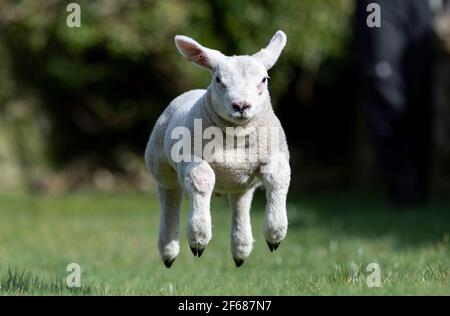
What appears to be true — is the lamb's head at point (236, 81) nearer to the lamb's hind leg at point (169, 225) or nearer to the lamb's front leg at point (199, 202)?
the lamb's front leg at point (199, 202)

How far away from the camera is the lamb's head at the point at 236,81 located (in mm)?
4523

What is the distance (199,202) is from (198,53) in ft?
2.60

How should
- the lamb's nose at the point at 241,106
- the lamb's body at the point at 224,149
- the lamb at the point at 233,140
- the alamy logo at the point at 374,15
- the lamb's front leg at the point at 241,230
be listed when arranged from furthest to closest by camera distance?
the alamy logo at the point at 374,15 → the lamb's front leg at the point at 241,230 → the lamb's body at the point at 224,149 → the lamb at the point at 233,140 → the lamb's nose at the point at 241,106

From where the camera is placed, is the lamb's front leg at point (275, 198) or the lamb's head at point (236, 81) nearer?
the lamb's head at point (236, 81)

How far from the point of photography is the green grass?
5.15 metres

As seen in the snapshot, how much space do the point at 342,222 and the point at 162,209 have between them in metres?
5.02

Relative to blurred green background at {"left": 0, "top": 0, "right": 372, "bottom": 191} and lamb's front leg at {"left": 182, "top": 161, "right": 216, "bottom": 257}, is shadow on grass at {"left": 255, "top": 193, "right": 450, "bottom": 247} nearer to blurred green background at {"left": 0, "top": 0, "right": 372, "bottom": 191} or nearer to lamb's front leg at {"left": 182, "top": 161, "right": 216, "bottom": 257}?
blurred green background at {"left": 0, "top": 0, "right": 372, "bottom": 191}

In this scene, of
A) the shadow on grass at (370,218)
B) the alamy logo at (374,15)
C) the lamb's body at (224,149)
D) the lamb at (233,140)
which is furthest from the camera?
the alamy logo at (374,15)

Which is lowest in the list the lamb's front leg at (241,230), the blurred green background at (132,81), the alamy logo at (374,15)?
the lamb's front leg at (241,230)

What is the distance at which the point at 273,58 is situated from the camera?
16.0 ft

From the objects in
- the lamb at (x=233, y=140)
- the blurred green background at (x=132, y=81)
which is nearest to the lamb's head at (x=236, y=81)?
the lamb at (x=233, y=140)

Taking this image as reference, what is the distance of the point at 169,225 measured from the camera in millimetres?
5422

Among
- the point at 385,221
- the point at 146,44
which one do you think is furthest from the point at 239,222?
the point at 146,44

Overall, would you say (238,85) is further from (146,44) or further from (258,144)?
(146,44)
